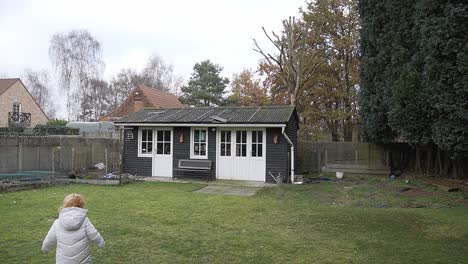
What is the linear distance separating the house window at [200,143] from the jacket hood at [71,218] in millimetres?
11853

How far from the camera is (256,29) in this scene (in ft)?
73.9

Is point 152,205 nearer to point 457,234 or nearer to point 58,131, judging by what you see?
point 457,234

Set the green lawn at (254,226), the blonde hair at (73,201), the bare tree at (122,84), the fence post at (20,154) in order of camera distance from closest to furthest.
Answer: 1. the blonde hair at (73,201)
2. the green lawn at (254,226)
3. the fence post at (20,154)
4. the bare tree at (122,84)

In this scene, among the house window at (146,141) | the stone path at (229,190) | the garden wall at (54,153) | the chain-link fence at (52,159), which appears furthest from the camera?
the house window at (146,141)

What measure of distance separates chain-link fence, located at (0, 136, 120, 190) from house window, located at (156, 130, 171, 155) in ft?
7.22

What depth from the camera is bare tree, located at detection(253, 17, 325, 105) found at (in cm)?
2186

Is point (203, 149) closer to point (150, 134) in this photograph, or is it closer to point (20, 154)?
point (150, 134)

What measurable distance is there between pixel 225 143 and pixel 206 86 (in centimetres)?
2396

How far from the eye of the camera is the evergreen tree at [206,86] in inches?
1490

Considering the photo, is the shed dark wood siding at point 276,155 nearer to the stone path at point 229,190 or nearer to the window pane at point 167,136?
the stone path at point 229,190

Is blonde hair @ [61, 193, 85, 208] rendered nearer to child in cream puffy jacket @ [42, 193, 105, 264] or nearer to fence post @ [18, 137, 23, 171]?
child in cream puffy jacket @ [42, 193, 105, 264]

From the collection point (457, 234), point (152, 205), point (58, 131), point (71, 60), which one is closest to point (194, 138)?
point (152, 205)

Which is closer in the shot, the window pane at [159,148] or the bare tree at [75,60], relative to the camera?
the window pane at [159,148]

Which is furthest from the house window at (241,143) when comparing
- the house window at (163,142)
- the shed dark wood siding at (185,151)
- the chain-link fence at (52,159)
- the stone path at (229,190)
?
the chain-link fence at (52,159)
